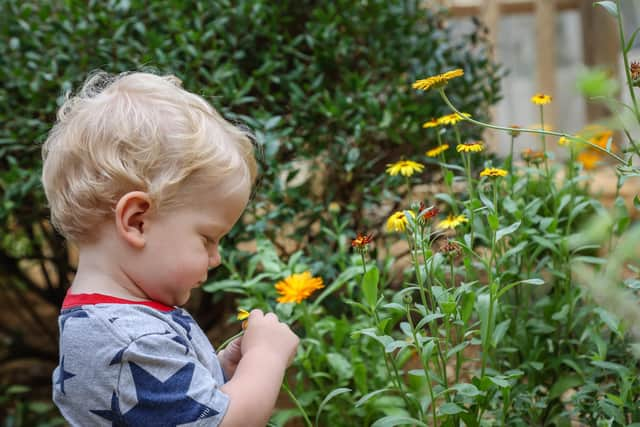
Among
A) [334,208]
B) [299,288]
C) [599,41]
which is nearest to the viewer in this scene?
[299,288]

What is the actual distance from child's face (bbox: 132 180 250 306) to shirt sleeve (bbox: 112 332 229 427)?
0.38 ft

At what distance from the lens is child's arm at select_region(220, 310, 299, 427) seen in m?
1.10

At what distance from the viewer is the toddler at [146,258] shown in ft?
3.47

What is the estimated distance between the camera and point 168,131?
1.16 meters

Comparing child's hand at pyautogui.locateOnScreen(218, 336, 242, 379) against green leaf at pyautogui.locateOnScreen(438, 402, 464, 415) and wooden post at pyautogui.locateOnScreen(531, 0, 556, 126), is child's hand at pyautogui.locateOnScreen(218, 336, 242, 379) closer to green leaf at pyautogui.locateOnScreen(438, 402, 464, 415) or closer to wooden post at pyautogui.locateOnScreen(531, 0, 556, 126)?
green leaf at pyautogui.locateOnScreen(438, 402, 464, 415)

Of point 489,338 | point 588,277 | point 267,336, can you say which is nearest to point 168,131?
point 267,336

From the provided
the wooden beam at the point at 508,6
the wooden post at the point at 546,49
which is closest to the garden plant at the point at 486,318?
the wooden beam at the point at 508,6

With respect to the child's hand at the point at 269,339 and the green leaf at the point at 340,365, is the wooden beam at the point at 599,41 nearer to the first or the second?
the green leaf at the point at 340,365

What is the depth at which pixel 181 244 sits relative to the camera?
45.4 inches

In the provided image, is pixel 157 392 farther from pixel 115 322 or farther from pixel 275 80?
pixel 275 80

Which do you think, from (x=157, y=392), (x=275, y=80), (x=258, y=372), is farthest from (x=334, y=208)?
(x=157, y=392)

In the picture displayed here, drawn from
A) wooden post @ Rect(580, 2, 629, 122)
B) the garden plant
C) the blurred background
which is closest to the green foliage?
the blurred background

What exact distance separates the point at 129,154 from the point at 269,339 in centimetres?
38

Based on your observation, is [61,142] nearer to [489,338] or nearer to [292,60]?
[489,338]
